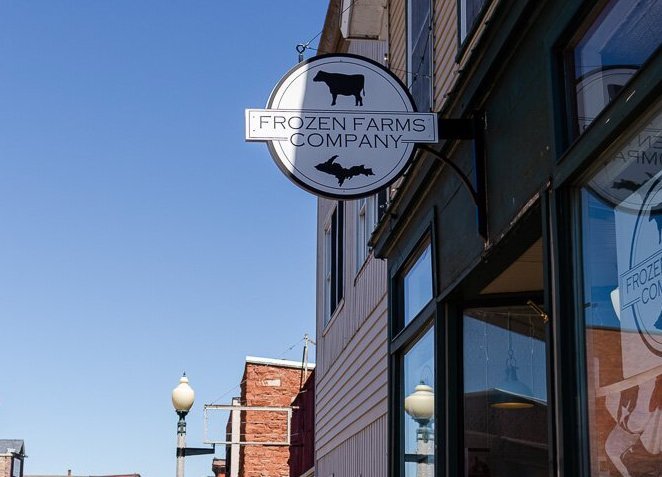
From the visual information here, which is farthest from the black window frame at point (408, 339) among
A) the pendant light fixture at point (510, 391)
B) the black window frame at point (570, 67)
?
the black window frame at point (570, 67)

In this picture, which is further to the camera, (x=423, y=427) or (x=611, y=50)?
(x=423, y=427)

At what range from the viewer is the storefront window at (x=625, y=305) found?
13.4ft

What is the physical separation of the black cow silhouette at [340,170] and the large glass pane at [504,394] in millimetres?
1234

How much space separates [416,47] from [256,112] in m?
2.89

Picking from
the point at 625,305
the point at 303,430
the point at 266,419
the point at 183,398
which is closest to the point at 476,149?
the point at 625,305

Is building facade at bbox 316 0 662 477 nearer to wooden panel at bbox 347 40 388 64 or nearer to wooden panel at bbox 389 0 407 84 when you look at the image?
wooden panel at bbox 389 0 407 84

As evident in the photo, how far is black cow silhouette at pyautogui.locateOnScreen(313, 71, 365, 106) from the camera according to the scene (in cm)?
664

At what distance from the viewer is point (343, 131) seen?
260 inches

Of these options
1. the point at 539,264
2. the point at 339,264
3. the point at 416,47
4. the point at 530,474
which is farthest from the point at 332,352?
the point at 539,264

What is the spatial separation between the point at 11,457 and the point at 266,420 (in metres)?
35.2

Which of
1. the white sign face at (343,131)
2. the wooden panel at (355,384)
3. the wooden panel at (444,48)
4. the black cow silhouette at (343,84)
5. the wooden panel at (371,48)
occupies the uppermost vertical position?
the wooden panel at (371,48)

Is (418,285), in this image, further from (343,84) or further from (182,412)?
(182,412)

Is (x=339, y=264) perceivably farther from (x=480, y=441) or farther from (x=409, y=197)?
(x=480, y=441)

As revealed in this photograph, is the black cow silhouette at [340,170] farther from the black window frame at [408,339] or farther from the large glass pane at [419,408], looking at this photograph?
the large glass pane at [419,408]
